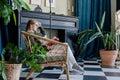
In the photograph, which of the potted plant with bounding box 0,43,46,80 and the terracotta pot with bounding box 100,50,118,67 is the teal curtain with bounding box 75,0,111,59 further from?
the potted plant with bounding box 0,43,46,80

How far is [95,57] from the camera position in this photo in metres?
5.71

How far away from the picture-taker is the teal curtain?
5.48 metres

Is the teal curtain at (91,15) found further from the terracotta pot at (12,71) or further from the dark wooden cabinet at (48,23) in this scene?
the terracotta pot at (12,71)

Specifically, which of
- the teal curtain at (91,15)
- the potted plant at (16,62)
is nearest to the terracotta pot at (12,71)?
the potted plant at (16,62)

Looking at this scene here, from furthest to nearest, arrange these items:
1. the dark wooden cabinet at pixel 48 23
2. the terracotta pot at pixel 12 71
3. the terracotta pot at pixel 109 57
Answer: the terracotta pot at pixel 109 57, the dark wooden cabinet at pixel 48 23, the terracotta pot at pixel 12 71

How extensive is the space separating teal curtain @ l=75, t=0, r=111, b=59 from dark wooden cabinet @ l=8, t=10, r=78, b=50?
0.62 m

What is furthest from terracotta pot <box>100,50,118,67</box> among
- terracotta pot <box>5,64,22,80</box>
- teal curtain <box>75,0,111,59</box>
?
terracotta pot <box>5,64,22,80</box>

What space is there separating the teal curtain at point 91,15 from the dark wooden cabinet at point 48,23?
62 centimetres

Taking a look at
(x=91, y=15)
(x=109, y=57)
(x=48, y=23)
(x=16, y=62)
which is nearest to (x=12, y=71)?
(x=16, y=62)

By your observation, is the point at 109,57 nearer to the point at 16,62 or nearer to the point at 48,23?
the point at 48,23

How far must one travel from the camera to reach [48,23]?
429 cm

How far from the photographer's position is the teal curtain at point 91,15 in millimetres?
5484

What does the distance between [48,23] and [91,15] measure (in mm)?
1672

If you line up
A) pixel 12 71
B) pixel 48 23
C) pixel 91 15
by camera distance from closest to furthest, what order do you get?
pixel 12 71 → pixel 48 23 → pixel 91 15
